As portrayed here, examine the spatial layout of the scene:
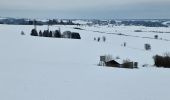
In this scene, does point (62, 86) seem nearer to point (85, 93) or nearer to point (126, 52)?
point (85, 93)

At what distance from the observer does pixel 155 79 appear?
23.8 metres

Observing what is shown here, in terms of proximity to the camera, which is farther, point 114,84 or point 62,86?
A: point 114,84

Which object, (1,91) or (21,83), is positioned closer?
(1,91)

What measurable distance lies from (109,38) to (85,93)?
91.4 m

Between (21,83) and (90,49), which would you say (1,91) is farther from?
(90,49)

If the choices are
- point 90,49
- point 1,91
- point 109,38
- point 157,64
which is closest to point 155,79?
point 1,91

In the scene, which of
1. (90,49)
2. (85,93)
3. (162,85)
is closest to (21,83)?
(85,93)

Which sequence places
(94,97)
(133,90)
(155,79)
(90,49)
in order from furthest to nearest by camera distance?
(90,49), (155,79), (133,90), (94,97)

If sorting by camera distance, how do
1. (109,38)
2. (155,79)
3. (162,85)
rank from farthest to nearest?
1. (109,38)
2. (155,79)
3. (162,85)

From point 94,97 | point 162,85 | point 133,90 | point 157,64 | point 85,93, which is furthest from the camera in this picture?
point 157,64

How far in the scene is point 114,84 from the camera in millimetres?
20953

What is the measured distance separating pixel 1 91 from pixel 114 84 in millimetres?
7137

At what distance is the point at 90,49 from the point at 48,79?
135 ft

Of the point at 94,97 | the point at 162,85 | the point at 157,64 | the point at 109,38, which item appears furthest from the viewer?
the point at 109,38
